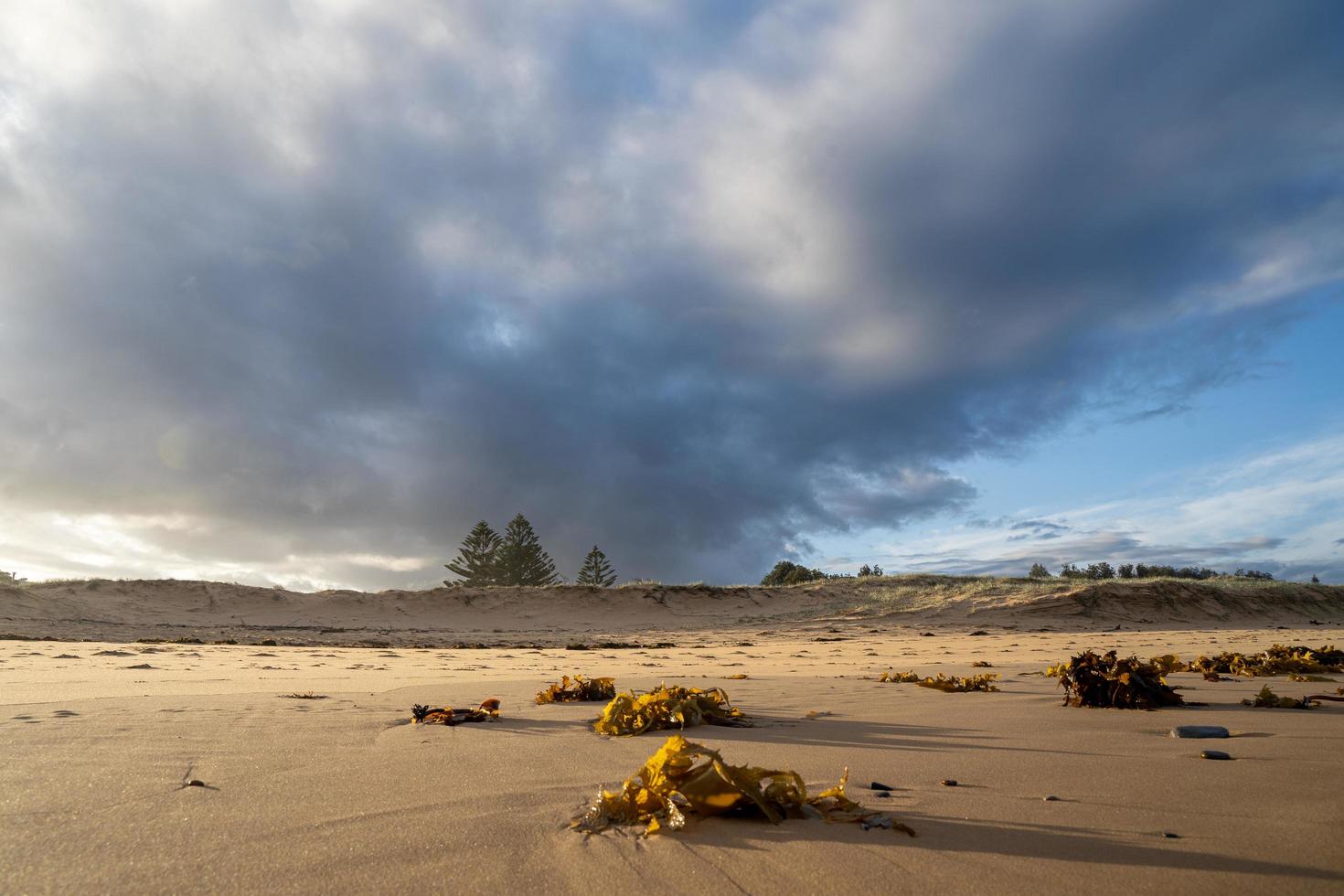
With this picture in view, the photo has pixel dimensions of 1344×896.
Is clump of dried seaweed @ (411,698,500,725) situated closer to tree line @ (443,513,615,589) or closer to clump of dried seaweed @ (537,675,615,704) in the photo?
clump of dried seaweed @ (537,675,615,704)

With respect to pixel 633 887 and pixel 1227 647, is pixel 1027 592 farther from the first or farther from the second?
pixel 633 887

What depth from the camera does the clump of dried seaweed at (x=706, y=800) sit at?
1960mm

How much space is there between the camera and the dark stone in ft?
11.0

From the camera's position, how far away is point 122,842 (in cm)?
178

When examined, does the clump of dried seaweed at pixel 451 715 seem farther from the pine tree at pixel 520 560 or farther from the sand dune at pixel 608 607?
the pine tree at pixel 520 560

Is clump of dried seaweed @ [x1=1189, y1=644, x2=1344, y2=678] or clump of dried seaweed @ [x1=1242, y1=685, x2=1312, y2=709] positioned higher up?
clump of dried seaweed @ [x1=1189, y1=644, x2=1344, y2=678]

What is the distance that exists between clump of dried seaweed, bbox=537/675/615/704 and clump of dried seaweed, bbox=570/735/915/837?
A: 2779 millimetres

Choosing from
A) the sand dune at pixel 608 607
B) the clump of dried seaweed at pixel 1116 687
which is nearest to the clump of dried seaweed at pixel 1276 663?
the clump of dried seaweed at pixel 1116 687

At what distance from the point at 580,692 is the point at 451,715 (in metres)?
1.31

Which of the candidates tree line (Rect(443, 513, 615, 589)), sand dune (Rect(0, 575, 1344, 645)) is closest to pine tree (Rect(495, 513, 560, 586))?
tree line (Rect(443, 513, 615, 589))

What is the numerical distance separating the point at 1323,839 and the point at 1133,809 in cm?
43

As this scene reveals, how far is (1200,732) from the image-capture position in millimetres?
3354

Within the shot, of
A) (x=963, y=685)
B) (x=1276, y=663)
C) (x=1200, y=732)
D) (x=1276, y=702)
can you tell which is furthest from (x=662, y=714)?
(x=1276, y=663)

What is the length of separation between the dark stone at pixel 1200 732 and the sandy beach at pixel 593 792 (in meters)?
0.09
